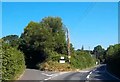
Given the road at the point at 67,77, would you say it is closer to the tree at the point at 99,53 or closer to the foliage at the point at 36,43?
the foliage at the point at 36,43

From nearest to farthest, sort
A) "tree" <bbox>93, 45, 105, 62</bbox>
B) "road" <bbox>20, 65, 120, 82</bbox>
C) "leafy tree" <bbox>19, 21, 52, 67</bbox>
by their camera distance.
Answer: "road" <bbox>20, 65, 120, 82</bbox>
"leafy tree" <bbox>19, 21, 52, 67</bbox>
"tree" <bbox>93, 45, 105, 62</bbox>

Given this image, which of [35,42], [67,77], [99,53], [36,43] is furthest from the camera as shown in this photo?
[99,53]

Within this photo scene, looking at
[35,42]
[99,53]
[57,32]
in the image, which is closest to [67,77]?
[35,42]

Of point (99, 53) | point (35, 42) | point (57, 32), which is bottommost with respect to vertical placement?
point (35, 42)

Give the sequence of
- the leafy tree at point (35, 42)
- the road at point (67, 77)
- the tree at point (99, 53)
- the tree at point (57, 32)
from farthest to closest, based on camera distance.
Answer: the tree at point (99, 53) → the tree at point (57, 32) → the leafy tree at point (35, 42) → the road at point (67, 77)

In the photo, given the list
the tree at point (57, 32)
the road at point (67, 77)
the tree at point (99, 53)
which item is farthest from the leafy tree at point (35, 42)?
the tree at point (99, 53)

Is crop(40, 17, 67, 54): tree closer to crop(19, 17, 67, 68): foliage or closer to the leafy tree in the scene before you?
crop(19, 17, 67, 68): foliage

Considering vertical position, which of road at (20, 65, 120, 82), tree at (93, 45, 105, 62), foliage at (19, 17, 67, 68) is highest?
tree at (93, 45, 105, 62)

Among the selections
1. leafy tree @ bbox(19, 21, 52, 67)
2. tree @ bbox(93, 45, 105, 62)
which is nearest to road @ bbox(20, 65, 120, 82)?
leafy tree @ bbox(19, 21, 52, 67)

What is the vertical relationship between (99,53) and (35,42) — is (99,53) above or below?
above

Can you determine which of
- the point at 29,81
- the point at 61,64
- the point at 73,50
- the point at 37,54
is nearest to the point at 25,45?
the point at 37,54

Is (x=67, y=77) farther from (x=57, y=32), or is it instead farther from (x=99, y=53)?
(x=99, y=53)

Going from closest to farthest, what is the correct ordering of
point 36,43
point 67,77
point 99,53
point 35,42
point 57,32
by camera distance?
1. point 67,77
2. point 36,43
3. point 35,42
4. point 57,32
5. point 99,53

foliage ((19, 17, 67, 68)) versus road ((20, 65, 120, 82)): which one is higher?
foliage ((19, 17, 67, 68))
